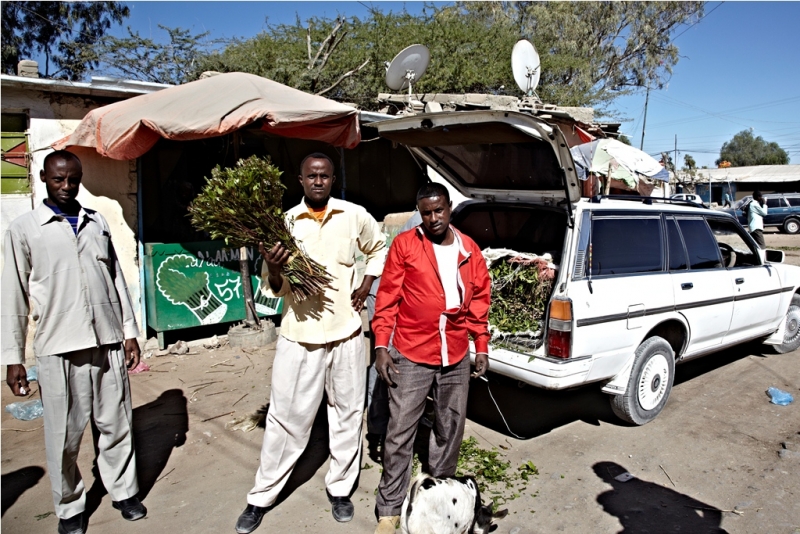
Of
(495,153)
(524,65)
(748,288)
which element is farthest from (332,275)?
(524,65)

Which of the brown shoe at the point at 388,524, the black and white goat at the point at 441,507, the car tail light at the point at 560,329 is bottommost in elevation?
the brown shoe at the point at 388,524

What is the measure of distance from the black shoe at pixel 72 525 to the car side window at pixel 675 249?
14.5ft

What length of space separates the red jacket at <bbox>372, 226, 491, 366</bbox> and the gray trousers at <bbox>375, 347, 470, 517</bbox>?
0.27 ft

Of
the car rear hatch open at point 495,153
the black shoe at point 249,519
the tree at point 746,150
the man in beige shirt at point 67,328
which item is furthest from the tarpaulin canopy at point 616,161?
the tree at point 746,150

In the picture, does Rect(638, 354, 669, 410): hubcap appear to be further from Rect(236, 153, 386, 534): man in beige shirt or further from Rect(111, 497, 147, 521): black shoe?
Rect(111, 497, 147, 521): black shoe

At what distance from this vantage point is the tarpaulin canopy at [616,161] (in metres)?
9.16

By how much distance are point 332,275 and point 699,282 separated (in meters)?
3.39

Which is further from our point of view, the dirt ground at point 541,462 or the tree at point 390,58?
the tree at point 390,58

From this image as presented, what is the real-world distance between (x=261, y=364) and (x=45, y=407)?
10.8 ft

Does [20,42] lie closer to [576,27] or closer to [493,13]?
[493,13]

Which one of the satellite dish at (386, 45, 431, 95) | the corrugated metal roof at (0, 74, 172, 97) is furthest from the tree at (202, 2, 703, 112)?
the corrugated metal roof at (0, 74, 172, 97)

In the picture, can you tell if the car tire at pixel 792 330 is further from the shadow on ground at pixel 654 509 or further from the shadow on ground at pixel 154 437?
the shadow on ground at pixel 154 437

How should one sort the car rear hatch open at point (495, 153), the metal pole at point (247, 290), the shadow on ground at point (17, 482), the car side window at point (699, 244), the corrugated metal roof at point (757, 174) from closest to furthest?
the shadow on ground at point (17, 482) → the car rear hatch open at point (495, 153) → the car side window at point (699, 244) → the metal pole at point (247, 290) → the corrugated metal roof at point (757, 174)

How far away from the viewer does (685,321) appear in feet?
15.4
